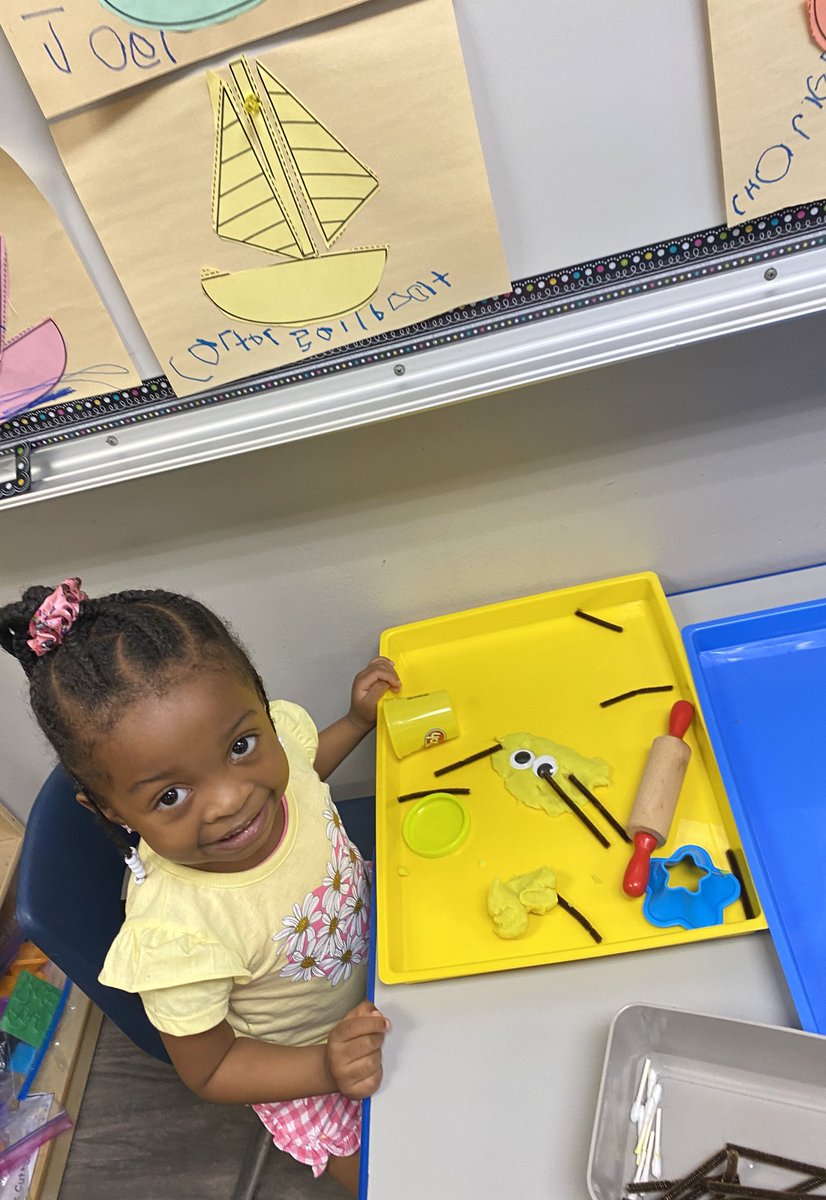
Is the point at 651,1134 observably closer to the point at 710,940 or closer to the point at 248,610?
the point at 710,940

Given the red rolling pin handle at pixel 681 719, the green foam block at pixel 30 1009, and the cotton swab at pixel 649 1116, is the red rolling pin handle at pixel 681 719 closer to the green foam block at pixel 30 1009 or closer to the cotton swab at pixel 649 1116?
the cotton swab at pixel 649 1116

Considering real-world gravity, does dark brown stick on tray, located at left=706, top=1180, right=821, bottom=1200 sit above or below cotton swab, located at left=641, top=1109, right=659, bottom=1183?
below

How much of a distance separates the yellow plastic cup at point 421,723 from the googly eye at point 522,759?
0.07 metres

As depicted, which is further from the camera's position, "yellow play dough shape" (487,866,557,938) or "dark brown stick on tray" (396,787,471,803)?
"dark brown stick on tray" (396,787,471,803)

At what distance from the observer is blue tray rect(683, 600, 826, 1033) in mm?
669

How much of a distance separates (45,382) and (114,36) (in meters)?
0.30

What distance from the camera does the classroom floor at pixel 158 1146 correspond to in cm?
126

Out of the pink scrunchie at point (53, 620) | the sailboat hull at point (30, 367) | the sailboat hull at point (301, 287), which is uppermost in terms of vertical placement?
the sailboat hull at point (301, 287)

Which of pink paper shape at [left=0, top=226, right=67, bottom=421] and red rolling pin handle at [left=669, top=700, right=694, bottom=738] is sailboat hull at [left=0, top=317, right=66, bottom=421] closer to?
pink paper shape at [left=0, top=226, right=67, bottom=421]

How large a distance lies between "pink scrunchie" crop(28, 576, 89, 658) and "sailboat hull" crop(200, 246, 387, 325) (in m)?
0.27

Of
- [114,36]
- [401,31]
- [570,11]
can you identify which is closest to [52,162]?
[114,36]

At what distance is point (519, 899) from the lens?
2.43ft

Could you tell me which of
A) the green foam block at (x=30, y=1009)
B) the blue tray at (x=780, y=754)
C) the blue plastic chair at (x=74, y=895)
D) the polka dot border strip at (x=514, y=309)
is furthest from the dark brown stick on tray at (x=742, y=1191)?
the green foam block at (x=30, y=1009)

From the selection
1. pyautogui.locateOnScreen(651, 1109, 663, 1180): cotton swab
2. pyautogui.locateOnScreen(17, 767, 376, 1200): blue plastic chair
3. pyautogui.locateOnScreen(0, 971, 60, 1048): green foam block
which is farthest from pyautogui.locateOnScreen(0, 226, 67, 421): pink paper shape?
pyautogui.locateOnScreen(0, 971, 60, 1048): green foam block
